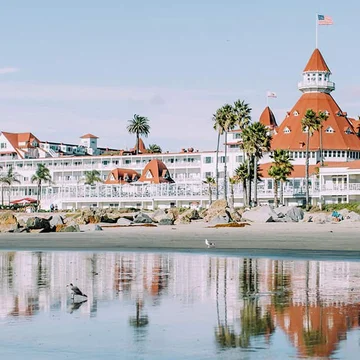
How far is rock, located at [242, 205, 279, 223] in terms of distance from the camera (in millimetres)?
62094

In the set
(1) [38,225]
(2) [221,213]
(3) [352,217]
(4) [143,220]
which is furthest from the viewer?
(4) [143,220]

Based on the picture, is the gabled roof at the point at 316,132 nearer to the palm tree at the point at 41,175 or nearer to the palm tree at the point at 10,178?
the palm tree at the point at 41,175

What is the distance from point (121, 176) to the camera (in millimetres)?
124812

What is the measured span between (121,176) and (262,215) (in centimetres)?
6404

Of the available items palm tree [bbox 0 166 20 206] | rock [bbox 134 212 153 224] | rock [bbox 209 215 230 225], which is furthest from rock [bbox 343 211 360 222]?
palm tree [bbox 0 166 20 206]

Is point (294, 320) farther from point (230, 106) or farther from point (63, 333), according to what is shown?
point (230, 106)

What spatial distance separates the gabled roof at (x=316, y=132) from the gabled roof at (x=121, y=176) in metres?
22.8

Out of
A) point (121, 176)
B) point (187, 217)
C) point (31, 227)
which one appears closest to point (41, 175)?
point (121, 176)

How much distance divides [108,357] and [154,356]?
2.40 ft

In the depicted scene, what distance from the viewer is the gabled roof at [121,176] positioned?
124 m

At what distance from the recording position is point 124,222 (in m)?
65.6

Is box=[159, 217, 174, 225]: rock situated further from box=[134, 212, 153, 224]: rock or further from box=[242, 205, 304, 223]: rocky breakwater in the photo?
box=[242, 205, 304, 223]: rocky breakwater

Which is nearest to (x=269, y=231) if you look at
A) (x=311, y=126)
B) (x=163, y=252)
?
(x=163, y=252)

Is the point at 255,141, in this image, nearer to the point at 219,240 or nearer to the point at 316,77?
the point at 316,77
